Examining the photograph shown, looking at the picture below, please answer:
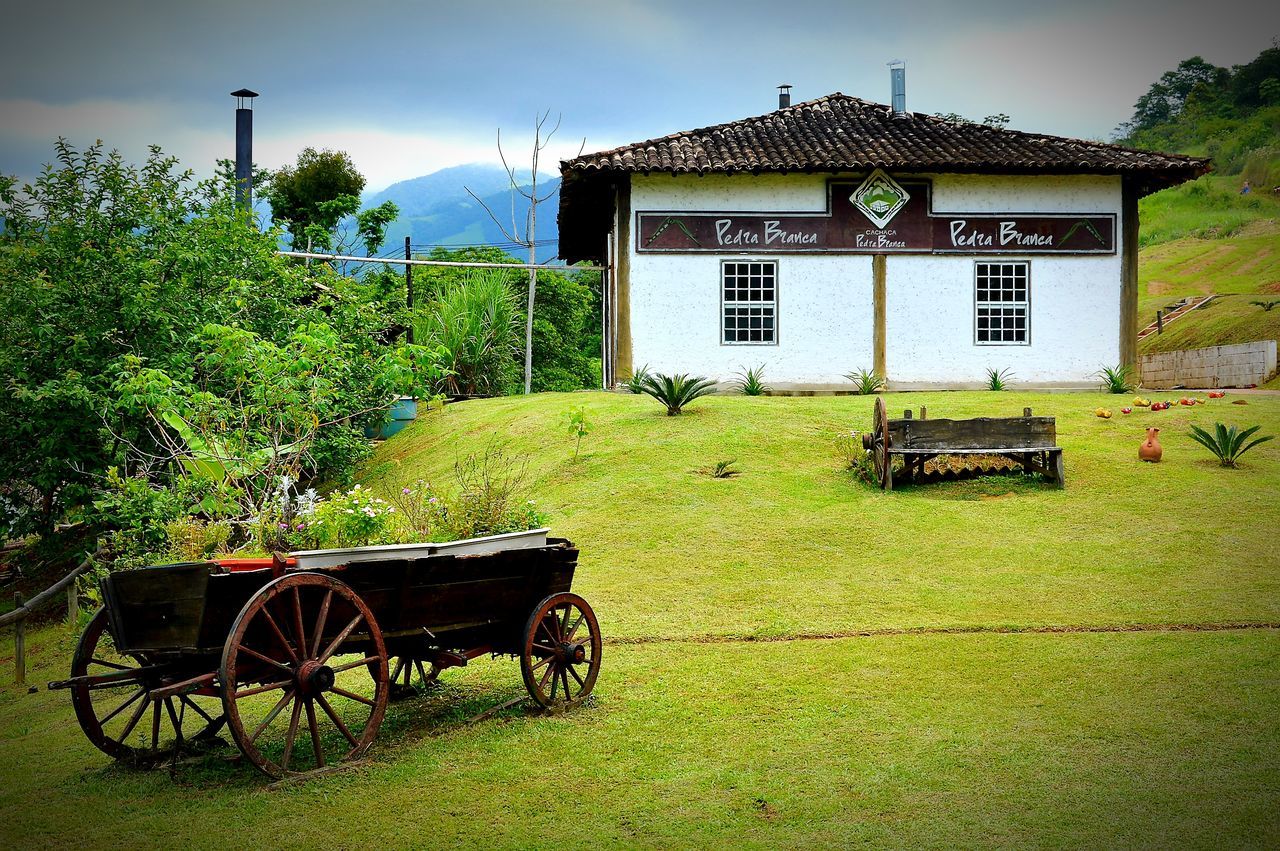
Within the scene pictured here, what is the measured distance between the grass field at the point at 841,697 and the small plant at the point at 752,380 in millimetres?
6300

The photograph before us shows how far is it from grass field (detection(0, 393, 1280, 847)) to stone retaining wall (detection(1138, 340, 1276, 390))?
15117 mm

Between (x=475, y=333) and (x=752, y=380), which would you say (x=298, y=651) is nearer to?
(x=752, y=380)

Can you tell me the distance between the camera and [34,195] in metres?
15.0

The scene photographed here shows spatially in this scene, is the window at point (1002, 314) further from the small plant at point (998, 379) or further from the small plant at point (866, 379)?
the small plant at point (866, 379)

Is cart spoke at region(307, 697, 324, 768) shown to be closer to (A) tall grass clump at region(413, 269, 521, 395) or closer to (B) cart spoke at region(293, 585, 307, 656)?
(B) cart spoke at region(293, 585, 307, 656)

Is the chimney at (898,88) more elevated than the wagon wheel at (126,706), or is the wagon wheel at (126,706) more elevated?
the chimney at (898,88)

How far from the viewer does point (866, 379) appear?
2052 cm

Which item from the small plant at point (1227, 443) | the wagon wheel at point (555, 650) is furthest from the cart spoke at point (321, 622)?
the small plant at point (1227, 443)

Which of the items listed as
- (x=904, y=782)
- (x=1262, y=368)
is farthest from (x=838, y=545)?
(x=1262, y=368)

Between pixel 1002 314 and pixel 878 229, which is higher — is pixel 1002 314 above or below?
below

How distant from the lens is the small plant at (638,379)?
60.5ft

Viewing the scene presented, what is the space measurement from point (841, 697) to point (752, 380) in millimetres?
13713

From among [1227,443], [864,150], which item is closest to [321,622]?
[1227,443]

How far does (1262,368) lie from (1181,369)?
2.43m
